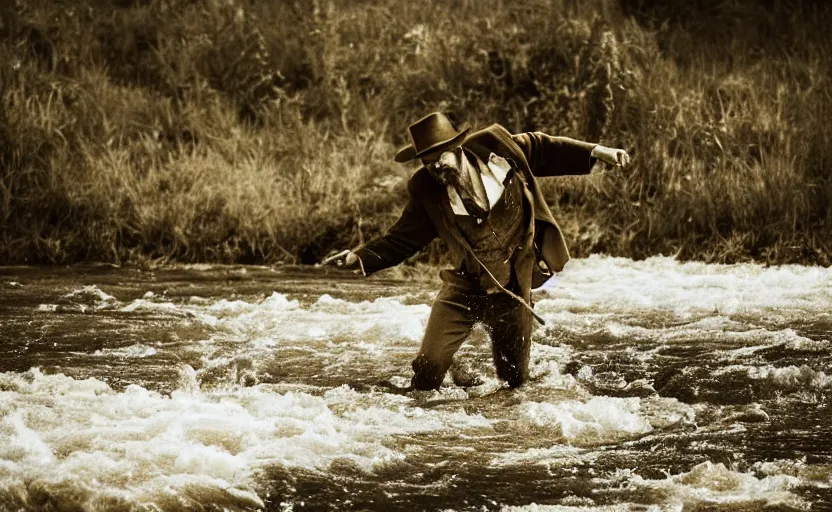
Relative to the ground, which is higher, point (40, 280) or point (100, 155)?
point (100, 155)

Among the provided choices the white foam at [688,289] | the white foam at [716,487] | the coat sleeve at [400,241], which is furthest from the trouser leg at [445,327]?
the white foam at [688,289]

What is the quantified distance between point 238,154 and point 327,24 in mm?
2568

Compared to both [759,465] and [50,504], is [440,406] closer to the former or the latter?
[759,465]

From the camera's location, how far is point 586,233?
1009 cm

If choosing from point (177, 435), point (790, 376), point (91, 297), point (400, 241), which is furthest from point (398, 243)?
point (91, 297)

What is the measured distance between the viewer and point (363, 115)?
1195cm

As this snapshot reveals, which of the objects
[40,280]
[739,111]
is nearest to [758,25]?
[739,111]

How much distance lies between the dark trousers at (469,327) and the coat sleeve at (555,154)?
687 mm

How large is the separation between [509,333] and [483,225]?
2.10ft

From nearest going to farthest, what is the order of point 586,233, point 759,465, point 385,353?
point 759,465 → point 385,353 → point 586,233

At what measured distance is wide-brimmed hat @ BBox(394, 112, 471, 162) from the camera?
5418 mm

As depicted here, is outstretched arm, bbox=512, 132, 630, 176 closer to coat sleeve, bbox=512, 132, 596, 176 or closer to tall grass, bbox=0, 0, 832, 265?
coat sleeve, bbox=512, 132, 596, 176

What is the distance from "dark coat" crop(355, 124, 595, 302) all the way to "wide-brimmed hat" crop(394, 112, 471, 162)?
19 centimetres

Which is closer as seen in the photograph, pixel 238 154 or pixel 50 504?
pixel 50 504
